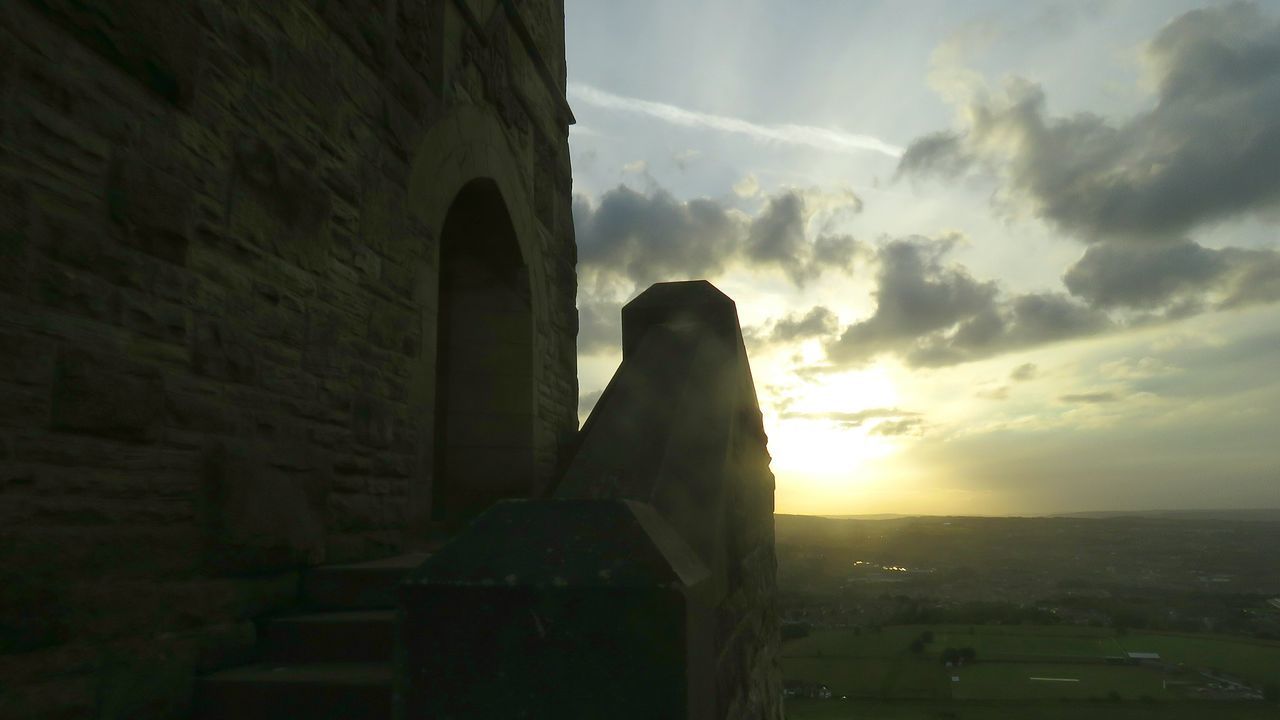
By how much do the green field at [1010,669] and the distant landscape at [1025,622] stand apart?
3.7 inches

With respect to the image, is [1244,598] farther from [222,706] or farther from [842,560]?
[222,706]

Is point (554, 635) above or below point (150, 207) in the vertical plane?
below

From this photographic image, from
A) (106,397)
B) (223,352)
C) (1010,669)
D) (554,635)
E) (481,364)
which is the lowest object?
(1010,669)

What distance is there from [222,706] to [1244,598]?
1839 inches

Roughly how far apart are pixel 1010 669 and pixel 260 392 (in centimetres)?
3598

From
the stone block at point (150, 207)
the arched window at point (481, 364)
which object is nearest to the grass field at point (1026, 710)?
the arched window at point (481, 364)

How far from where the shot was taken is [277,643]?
2682mm

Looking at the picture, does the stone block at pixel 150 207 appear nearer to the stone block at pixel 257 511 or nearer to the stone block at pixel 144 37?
the stone block at pixel 144 37

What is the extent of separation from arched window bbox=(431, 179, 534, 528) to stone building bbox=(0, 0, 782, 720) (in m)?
0.81

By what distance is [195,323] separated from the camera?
101 inches

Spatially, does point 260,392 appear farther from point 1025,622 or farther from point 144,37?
point 1025,622

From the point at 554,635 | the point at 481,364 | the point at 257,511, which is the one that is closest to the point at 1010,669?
the point at 481,364

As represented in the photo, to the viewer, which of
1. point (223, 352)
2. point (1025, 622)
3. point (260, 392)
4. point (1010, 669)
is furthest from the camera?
point (1025, 622)

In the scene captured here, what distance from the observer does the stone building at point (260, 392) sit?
196cm
